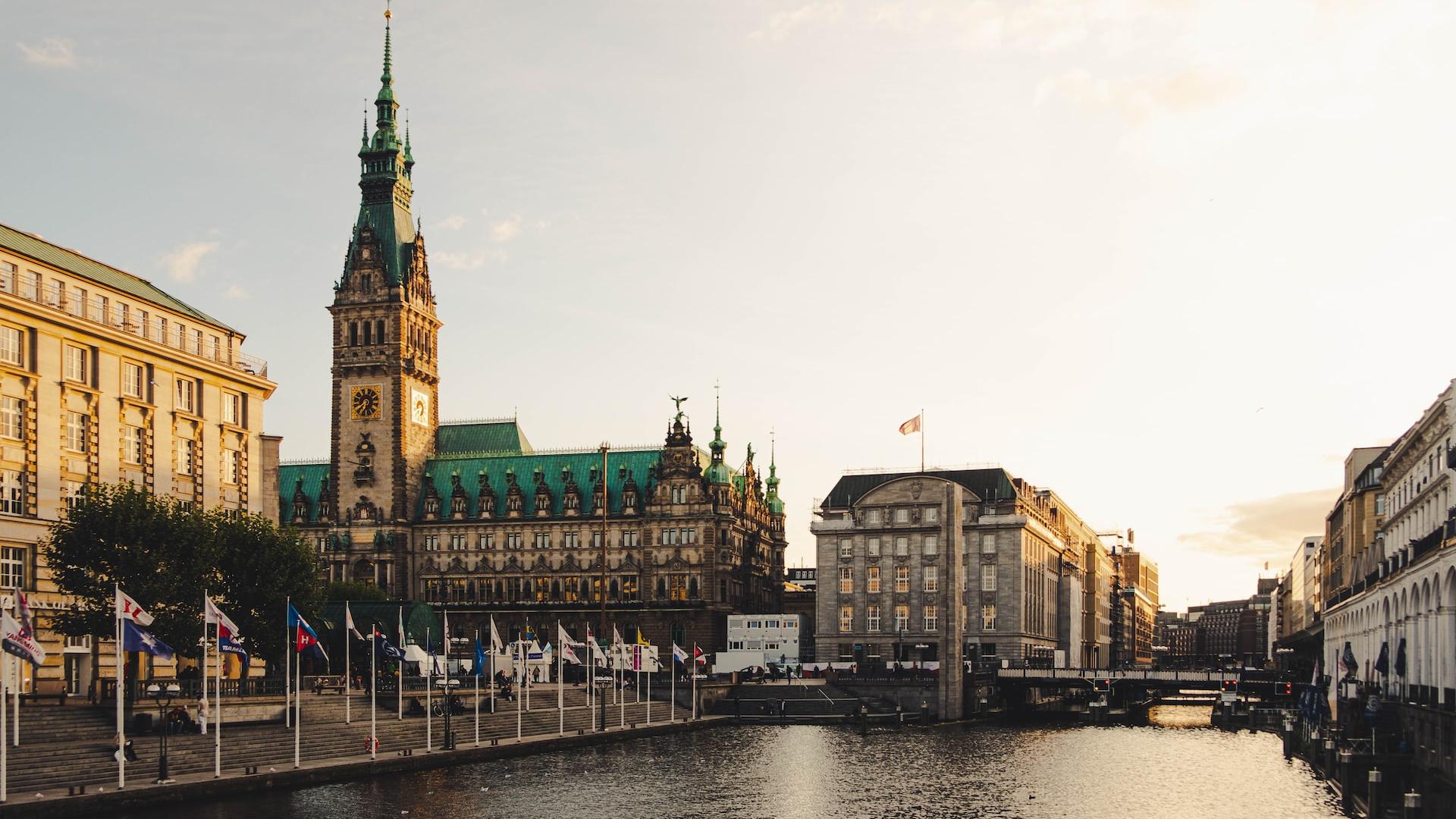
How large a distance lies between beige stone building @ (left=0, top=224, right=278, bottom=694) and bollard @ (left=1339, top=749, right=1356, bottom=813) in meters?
72.6

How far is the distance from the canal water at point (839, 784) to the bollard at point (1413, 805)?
1787cm

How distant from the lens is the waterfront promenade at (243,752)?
69.1m

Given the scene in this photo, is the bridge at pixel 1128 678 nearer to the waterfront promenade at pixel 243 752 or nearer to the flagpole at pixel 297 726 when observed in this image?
the waterfront promenade at pixel 243 752

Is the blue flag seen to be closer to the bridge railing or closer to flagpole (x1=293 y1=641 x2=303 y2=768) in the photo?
flagpole (x1=293 y1=641 x2=303 y2=768)

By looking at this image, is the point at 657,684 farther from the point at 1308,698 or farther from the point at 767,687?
the point at 1308,698

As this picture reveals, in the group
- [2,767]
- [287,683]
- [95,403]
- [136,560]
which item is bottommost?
[287,683]

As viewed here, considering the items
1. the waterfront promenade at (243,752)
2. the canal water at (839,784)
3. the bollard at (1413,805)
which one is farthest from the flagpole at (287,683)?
the bollard at (1413,805)

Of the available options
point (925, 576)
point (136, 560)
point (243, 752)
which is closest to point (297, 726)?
point (243, 752)

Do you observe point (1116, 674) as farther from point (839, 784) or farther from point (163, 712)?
point (163, 712)

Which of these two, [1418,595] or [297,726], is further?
[1418,595]

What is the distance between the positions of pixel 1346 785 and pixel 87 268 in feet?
275

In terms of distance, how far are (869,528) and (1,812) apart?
14495cm

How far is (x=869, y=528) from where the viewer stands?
7835 inches

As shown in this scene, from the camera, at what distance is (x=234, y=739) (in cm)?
8569
